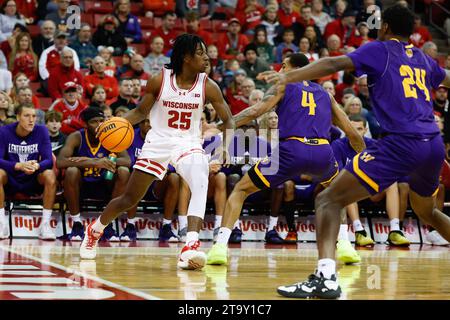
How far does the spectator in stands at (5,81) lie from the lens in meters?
13.6

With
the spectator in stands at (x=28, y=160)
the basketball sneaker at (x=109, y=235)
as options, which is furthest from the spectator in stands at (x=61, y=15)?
the basketball sneaker at (x=109, y=235)

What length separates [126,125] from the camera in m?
8.25

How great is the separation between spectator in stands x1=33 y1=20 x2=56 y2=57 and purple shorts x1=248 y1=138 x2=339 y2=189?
24.8 ft

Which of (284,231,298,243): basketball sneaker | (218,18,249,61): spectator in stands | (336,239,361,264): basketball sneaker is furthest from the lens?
(218,18,249,61): spectator in stands

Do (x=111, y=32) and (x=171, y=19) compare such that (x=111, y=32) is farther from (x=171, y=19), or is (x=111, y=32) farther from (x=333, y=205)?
(x=333, y=205)

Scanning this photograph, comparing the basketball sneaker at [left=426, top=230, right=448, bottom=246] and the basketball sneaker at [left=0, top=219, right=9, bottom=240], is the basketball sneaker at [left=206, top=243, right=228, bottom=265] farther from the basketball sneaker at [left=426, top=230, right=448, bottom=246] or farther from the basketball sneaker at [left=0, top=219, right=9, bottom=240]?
the basketball sneaker at [left=426, top=230, right=448, bottom=246]

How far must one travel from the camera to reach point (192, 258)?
7.51 metres

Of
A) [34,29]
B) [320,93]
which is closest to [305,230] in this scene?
[320,93]

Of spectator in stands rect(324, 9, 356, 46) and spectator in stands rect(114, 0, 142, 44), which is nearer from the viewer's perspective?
spectator in stands rect(114, 0, 142, 44)

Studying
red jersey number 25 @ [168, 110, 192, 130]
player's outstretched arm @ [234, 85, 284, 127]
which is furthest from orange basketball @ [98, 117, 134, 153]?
player's outstretched arm @ [234, 85, 284, 127]

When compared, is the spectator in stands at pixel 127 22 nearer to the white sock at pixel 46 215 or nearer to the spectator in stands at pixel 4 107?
the spectator in stands at pixel 4 107

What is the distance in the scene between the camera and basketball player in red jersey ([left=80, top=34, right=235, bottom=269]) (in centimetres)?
778

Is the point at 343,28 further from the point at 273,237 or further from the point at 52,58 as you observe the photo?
the point at 273,237

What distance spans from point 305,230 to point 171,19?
5.59 meters
